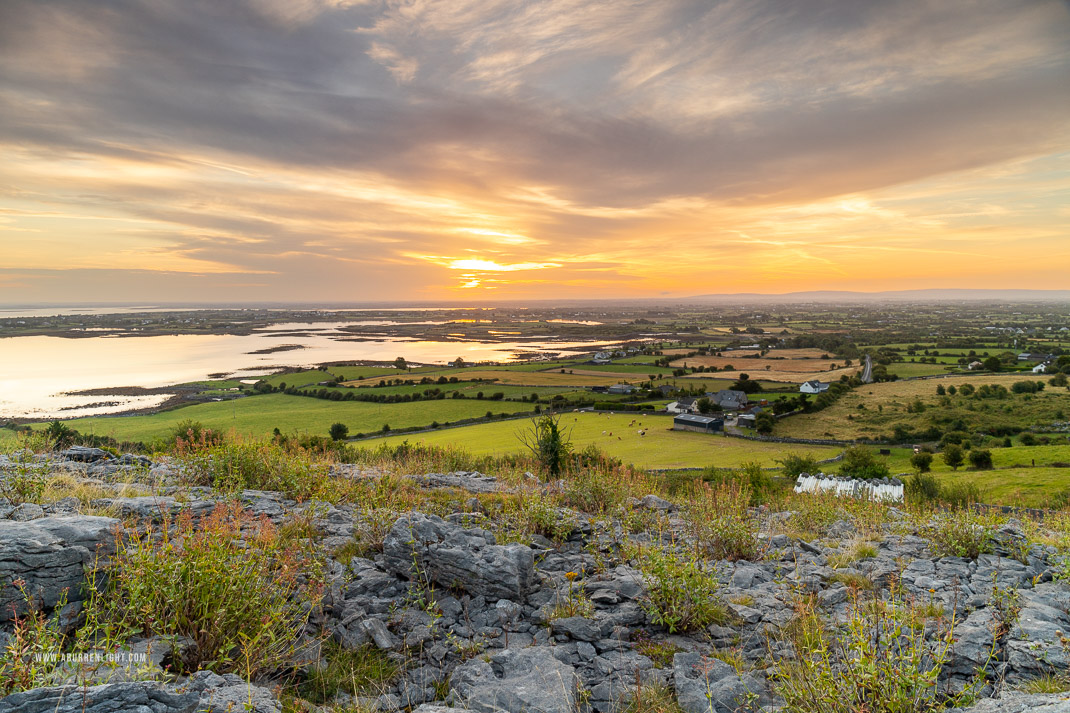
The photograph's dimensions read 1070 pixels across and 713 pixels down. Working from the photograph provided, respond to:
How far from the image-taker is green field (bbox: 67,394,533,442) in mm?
45438

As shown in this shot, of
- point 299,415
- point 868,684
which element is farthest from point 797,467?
point 299,415

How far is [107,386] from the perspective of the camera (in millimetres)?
69000

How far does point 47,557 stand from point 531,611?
4914 millimetres

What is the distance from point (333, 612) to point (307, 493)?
4.24m

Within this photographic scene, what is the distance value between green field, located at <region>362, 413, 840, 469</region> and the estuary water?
4161cm

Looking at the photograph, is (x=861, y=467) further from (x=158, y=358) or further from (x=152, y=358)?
(x=152, y=358)

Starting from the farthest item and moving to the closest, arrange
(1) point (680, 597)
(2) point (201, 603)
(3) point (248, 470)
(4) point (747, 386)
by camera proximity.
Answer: (4) point (747, 386) < (3) point (248, 470) < (1) point (680, 597) < (2) point (201, 603)

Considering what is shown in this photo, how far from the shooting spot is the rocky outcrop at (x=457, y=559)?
5.85m

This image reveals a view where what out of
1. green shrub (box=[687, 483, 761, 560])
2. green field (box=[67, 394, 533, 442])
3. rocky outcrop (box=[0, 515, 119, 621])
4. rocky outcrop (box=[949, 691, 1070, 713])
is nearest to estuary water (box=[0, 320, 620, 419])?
green field (box=[67, 394, 533, 442])

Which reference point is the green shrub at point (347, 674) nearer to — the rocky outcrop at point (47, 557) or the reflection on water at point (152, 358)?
the rocky outcrop at point (47, 557)

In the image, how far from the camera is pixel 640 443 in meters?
49.7

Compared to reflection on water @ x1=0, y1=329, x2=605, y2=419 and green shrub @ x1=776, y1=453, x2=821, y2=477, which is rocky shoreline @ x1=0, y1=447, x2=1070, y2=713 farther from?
reflection on water @ x1=0, y1=329, x2=605, y2=419

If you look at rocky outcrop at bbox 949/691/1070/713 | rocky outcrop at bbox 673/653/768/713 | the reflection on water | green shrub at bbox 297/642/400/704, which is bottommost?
the reflection on water

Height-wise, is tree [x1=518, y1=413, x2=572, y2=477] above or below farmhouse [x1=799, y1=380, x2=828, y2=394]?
above
